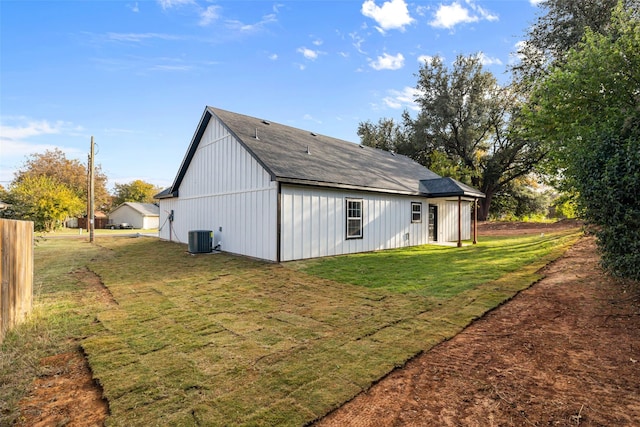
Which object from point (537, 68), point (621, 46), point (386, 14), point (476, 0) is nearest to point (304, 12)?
point (386, 14)

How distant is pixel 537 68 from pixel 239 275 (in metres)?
17.4

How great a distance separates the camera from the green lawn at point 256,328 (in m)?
2.75

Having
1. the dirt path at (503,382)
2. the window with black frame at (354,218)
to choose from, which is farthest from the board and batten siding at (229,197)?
the dirt path at (503,382)

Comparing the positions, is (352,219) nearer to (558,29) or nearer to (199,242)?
(199,242)

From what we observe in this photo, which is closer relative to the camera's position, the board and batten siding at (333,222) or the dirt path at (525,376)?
the dirt path at (525,376)

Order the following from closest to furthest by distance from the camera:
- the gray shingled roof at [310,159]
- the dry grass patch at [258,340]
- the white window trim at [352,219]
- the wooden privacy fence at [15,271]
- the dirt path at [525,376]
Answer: the dirt path at [525,376]
the dry grass patch at [258,340]
the wooden privacy fence at [15,271]
the gray shingled roof at [310,159]
the white window trim at [352,219]

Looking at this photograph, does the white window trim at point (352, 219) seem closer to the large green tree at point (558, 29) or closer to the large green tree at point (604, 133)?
the large green tree at point (604, 133)

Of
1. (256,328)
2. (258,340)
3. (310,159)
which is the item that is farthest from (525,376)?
(310,159)

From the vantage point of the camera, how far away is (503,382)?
2961 millimetres

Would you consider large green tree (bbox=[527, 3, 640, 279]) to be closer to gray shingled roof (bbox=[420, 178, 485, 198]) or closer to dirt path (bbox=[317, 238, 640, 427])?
dirt path (bbox=[317, 238, 640, 427])

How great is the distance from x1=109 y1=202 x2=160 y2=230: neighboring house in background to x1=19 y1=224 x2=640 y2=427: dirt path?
44387mm

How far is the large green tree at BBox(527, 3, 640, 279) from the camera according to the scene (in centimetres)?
427

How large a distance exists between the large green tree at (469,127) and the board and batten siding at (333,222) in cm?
1465

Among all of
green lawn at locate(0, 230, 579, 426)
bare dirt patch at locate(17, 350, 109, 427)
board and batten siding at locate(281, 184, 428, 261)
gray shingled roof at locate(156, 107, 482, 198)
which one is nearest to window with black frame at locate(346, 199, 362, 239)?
board and batten siding at locate(281, 184, 428, 261)
